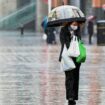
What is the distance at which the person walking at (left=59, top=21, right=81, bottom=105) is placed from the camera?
38.3ft

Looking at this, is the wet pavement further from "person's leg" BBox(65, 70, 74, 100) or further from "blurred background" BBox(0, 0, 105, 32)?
"blurred background" BBox(0, 0, 105, 32)

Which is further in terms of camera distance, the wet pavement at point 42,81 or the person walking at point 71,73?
the wet pavement at point 42,81

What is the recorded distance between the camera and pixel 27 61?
76.9 ft

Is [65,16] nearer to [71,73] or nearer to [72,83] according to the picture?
[71,73]

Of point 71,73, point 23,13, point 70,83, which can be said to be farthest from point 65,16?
point 23,13

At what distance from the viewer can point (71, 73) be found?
1169 centimetres

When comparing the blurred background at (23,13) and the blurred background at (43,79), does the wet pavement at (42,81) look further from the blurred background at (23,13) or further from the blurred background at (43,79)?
the blurred background at (23,13)

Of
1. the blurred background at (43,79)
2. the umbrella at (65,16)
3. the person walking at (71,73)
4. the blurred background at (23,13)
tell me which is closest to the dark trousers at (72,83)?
the person walking at (71,73)

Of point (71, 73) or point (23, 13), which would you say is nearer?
point (71, 73)

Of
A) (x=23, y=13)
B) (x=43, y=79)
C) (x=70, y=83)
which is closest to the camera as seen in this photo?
(x=70, y=83)

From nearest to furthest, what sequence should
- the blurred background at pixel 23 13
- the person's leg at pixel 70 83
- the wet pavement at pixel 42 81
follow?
the person's leg at pixel 70 83 → the wet pavement at pixel 42 81 → the blurred background at pixel 23 13

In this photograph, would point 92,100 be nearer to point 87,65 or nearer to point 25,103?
point 25,103

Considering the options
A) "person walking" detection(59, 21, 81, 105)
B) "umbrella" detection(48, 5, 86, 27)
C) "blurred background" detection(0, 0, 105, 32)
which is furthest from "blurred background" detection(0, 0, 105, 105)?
"blurred background" detection(0, 0, 105, 32)

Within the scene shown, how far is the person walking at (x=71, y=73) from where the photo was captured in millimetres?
11688
